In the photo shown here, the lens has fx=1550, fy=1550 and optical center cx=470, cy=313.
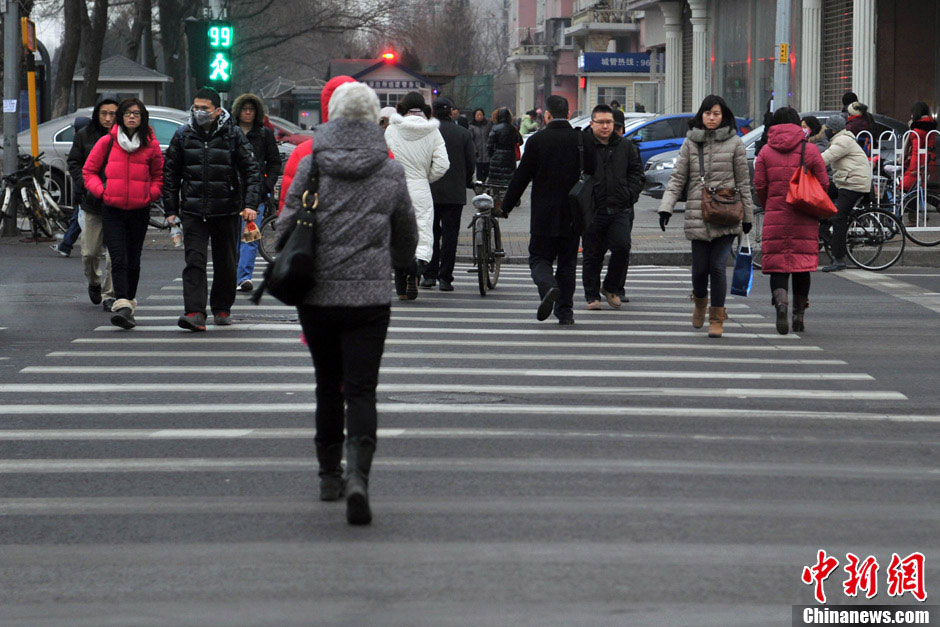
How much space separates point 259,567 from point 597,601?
4.02 feet

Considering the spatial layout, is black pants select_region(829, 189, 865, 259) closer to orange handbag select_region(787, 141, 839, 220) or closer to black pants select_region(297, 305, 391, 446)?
orange handbag select_region(787, 141, 839, 220)

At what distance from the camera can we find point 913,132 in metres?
20.2

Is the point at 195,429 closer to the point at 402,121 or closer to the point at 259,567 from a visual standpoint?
the point at 259,567

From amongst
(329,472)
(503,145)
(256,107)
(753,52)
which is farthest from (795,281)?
(753,52)

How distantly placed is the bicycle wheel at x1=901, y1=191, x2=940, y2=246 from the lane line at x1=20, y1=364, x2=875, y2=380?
10158mm

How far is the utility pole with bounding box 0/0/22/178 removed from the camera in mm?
21656

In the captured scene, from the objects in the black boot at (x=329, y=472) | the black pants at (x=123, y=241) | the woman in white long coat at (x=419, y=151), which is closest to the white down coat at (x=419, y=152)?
the woman in white long coat at (x=419, y=151)

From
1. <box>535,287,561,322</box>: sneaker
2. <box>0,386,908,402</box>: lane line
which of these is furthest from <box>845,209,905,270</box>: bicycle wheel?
<box>0,386,908,402</box>: lane line

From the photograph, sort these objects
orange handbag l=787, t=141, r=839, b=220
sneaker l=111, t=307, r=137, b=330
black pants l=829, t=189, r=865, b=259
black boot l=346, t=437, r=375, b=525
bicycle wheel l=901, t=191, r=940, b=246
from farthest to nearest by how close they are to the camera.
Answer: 1. bicycle wheel l=901, t=191, r=940, b=246
2. black pants l=829, t=189, r=865, b=259
3. sneaker l=111, t=307, r=137, b=330
4. orange handbag l=787, t=141, r=839, b=220
5. black boot l=346, t=437, r=375, b=525

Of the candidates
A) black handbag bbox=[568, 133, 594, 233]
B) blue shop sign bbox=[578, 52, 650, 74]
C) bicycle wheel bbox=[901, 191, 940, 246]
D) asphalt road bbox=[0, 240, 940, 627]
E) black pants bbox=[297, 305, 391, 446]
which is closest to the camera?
asphalt road bbox=[0, 240, 940, 627]

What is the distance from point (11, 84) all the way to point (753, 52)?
24265mm

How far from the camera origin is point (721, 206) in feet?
38.7

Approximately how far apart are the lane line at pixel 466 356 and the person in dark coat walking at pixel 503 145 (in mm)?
13406

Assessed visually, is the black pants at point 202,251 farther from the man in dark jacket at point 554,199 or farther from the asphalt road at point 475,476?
the man in dark jacket at point 554,199
